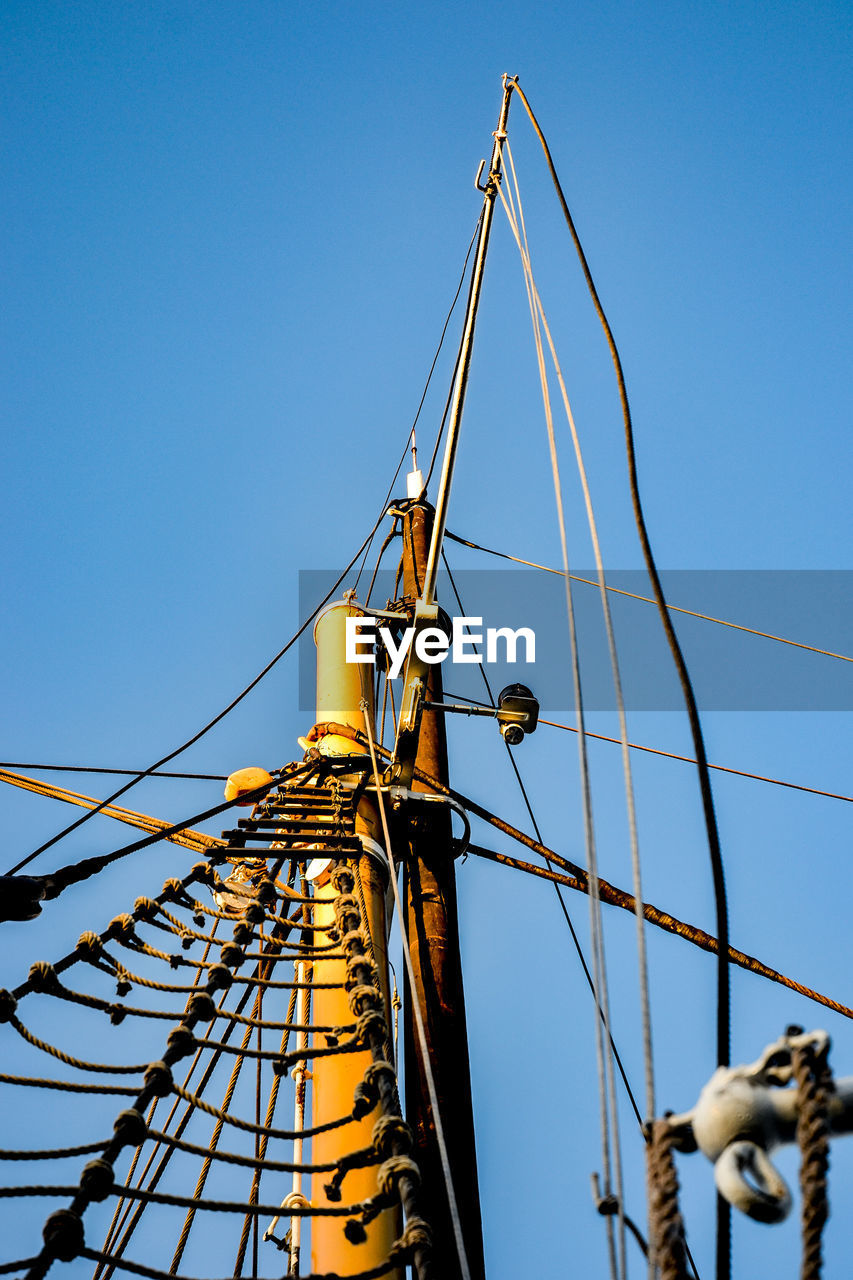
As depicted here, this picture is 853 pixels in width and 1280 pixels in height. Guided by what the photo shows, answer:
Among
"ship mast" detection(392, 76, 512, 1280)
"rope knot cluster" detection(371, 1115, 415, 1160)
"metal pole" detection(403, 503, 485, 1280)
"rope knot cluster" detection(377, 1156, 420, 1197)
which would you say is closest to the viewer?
"rope knot cluster" detection(377, 1156, 420, 1197)

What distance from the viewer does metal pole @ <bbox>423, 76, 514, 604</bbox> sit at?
2996 millimetres

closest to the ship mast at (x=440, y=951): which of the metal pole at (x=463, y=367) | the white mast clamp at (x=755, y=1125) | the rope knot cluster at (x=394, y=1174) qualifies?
the metal pole at (x=463, y=367)

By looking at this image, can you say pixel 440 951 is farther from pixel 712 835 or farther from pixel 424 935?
pixel 712 835

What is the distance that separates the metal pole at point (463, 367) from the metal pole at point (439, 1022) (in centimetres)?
110

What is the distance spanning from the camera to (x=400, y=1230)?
3.10 metres

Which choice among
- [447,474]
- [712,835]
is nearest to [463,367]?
[447,474]

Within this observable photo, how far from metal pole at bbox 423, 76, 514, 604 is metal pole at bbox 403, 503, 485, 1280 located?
1.10m

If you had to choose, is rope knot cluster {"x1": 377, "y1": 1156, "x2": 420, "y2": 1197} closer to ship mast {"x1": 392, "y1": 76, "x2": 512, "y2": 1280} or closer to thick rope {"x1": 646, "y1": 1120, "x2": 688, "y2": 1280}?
ship mast {"x1": 392, "y1": 76, "x2": 512, "y2": 1280}

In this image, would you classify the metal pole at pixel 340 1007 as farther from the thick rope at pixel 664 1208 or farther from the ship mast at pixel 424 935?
the thick rope at pixel 664 1208

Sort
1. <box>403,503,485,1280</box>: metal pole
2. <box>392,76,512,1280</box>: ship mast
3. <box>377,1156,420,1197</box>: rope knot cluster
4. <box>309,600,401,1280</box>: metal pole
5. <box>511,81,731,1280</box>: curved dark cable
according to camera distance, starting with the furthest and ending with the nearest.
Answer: <box>403,503,485,1280</box>: metal pole → <box>392,76,512,1280</box>: ship mast → <box>309,600,401,1280</box>: metal pole → <box>377,1156,420,1197</box>: rope knot cluster → <box>511,81,731,1280</box>: curved dark cable

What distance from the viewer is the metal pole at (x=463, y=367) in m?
3.00

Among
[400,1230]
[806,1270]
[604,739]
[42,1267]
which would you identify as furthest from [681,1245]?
[604,739]

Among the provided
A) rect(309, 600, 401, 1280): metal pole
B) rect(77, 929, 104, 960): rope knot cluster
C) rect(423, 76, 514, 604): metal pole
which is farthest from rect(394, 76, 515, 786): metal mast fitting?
rect(77, 929, 104, 960): rope knot cluster

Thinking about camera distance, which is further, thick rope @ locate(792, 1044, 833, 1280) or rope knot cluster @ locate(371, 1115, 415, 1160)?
rope knot cluster @ locate(371, 1115, 415, 1160)
